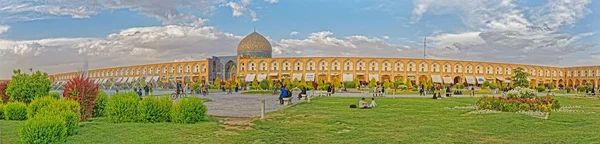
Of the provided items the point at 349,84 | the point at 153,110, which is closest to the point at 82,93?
the point at 153,110

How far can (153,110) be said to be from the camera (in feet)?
30.9

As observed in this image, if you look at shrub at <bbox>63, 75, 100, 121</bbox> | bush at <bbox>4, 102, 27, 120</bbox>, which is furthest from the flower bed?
bush at <bbox>4, 102, 27, 120</bbox>

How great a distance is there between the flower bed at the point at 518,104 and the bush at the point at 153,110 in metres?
8.55

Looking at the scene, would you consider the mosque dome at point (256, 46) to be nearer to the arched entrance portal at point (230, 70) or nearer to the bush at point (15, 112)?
the arched entrance portal at point (230, 70)

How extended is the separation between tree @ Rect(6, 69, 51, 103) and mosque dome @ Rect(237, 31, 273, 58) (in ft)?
157

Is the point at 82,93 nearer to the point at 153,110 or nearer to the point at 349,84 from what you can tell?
the point at 153,110

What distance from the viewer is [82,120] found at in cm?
973

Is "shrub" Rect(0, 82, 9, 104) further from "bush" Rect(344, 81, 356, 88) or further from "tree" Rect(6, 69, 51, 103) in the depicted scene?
"bush" Rect(344, 81, 356, 88)

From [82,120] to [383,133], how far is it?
6115mm

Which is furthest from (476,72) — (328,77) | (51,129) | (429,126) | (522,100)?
(51,129)

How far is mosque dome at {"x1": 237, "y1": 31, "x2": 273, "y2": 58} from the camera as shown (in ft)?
197

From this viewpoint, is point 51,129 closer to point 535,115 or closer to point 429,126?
point 429,126

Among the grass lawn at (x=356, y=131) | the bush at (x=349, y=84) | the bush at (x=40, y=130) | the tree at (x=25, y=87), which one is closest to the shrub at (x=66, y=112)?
the grass lawn at (x=356, y=131)

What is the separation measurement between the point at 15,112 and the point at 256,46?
165 ft
